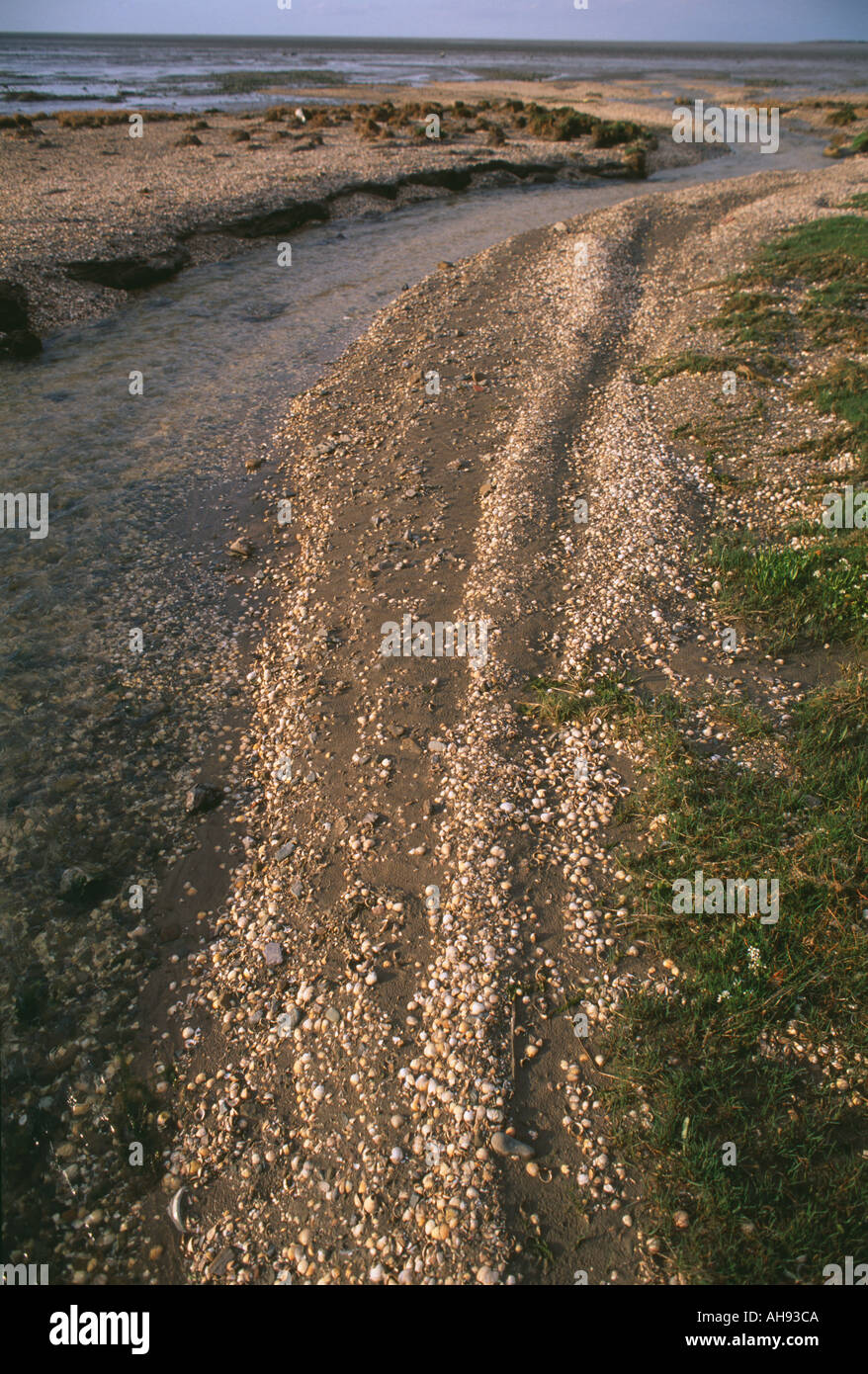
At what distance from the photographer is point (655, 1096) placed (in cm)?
493

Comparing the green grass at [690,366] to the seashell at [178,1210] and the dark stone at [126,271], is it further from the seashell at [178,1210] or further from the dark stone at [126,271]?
the dark stone at [126,271]

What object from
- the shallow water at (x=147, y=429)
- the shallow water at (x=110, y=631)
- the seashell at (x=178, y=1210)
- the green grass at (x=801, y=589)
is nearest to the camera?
the seashell at (x=178, y=1210)

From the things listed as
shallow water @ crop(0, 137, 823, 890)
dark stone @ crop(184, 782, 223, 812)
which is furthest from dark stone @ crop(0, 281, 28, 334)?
dark stone @ crop(184, 782, 223, 812)

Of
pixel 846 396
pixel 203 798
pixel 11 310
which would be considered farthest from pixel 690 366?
pixel 11 310

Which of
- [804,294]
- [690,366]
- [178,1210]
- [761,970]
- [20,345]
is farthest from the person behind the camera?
[20,345]

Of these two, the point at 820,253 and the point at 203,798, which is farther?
the point at 820,253

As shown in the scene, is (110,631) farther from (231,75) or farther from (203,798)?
(231,75)

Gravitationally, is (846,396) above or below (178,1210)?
above

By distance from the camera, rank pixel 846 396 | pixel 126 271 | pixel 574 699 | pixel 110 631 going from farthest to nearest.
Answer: pixel 126 271
pixel 846 396
pixel 110 631
pixel 574 699

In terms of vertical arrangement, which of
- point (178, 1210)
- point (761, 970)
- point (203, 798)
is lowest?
point (178, 1210)

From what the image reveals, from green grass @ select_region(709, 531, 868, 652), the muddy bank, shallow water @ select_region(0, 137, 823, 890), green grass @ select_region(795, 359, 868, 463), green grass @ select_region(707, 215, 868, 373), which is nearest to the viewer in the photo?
green grass @ select_region(709, 531, 868, 652)

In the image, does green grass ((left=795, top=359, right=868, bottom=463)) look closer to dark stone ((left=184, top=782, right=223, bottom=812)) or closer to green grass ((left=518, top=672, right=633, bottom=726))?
green grass ((left=518, top=672, right=633, bottom=726))

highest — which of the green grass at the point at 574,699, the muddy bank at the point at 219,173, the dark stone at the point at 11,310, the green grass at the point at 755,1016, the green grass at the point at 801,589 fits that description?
the muddy bank at the point at 219,173

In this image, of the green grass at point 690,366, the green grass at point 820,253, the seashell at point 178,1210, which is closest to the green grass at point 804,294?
the green grass at point 820,253
